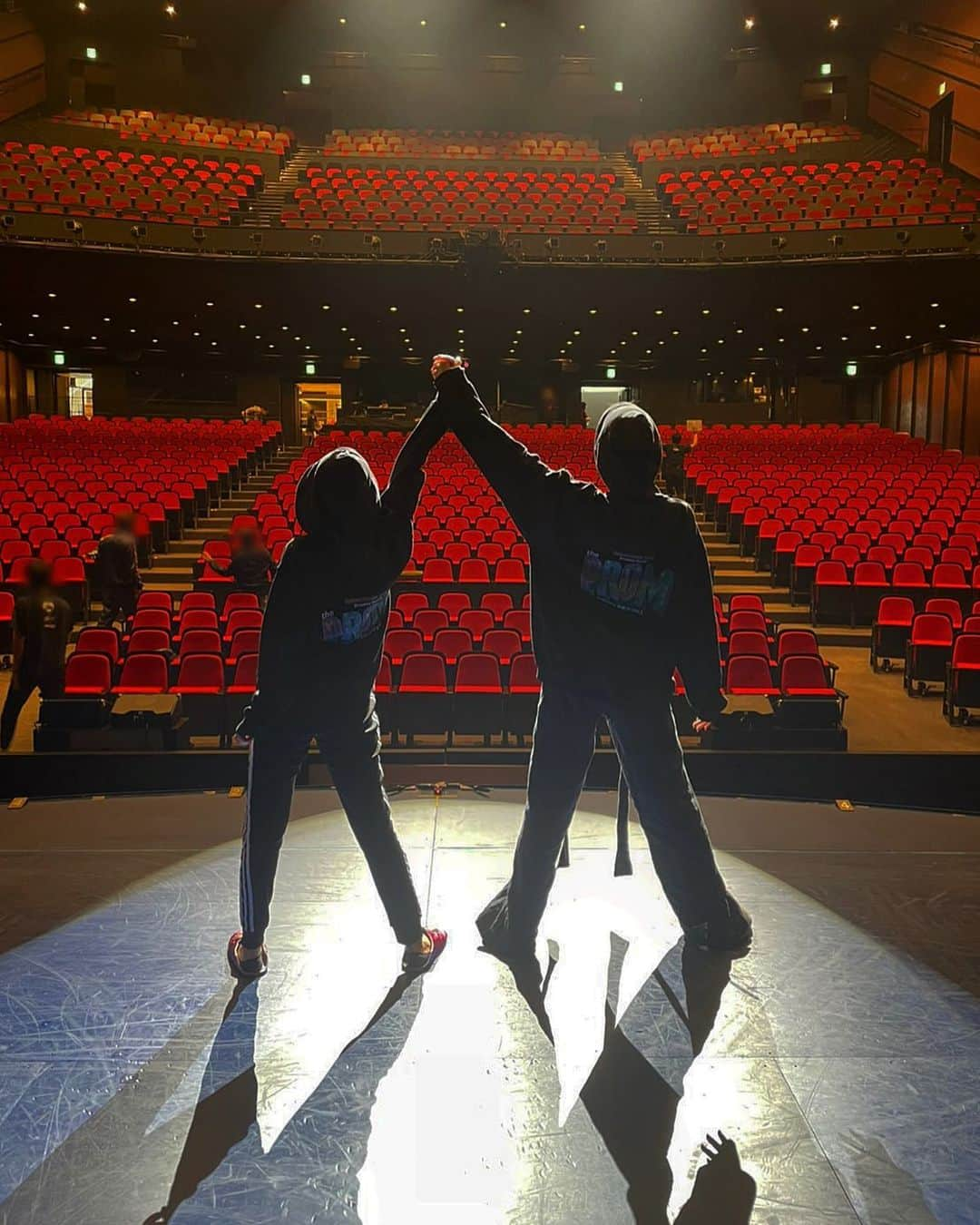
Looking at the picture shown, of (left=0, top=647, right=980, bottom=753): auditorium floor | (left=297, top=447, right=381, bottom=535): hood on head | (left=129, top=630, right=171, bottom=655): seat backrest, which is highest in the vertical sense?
(left=297, top=447, right=381, bottom=535): hood on head

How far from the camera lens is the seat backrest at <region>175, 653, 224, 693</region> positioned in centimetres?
615

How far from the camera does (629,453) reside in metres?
2.61

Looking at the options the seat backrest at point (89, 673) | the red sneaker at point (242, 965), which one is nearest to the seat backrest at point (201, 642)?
the seat backrest at point (89, 673)

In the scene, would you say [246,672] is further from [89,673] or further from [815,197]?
[815,197]

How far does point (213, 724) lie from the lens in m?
6.07

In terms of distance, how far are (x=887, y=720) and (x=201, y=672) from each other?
511 cm

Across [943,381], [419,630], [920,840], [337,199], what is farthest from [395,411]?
[920,840]

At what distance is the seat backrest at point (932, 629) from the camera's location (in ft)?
24.4

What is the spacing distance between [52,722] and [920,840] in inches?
201

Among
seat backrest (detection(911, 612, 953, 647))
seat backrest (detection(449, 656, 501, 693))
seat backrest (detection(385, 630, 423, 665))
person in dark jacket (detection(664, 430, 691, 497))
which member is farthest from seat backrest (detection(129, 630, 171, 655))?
person in dark jacket (detection(664, 430, 691, 497))

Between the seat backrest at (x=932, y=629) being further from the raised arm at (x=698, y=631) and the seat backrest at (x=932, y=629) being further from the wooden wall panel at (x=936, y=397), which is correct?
the wooden wall panel at (x=936, y=397)

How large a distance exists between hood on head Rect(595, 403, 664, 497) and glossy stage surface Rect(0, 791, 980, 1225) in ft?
5.12

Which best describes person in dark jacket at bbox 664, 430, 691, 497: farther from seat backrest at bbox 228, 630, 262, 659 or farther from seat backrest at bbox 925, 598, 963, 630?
seat backrest at bbox 228, 630, 262, 659

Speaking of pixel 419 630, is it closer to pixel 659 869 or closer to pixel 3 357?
pixel 659 869
